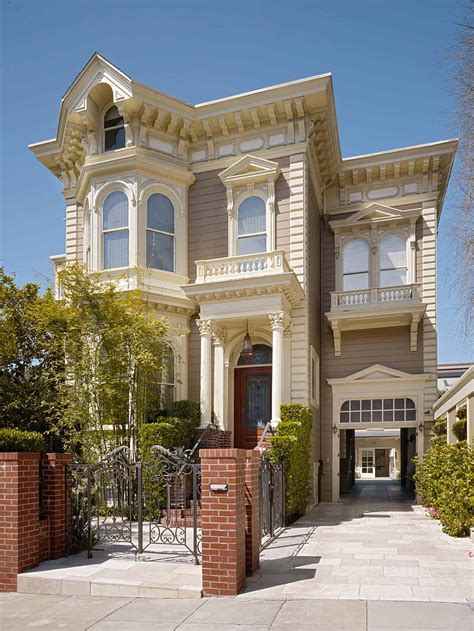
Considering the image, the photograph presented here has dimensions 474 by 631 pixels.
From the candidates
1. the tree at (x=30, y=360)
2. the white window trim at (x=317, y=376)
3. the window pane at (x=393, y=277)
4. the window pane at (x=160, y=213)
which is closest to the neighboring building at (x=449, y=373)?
the window pane at (x=393, y=277)

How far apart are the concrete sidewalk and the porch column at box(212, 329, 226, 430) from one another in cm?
825

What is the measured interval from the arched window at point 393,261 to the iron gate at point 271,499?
780 cm

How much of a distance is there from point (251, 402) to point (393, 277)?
18.7ft

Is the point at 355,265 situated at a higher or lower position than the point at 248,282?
higher

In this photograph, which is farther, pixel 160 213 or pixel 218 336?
pixel 160 213

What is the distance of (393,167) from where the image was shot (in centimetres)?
1784

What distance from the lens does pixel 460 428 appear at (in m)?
12.6

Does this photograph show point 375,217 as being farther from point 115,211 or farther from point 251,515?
point 251,515

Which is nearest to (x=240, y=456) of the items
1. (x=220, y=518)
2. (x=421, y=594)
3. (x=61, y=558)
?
(x=220, y=518)

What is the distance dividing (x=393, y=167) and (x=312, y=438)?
27.2 feet

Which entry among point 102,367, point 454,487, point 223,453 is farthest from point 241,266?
point 223,453

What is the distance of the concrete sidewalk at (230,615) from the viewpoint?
5883mm

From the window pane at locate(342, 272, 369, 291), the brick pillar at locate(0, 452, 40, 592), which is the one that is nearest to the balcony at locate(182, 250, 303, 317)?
the window pane at locate(342, 272, 369, 291)

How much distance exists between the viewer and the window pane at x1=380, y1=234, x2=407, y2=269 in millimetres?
17922
